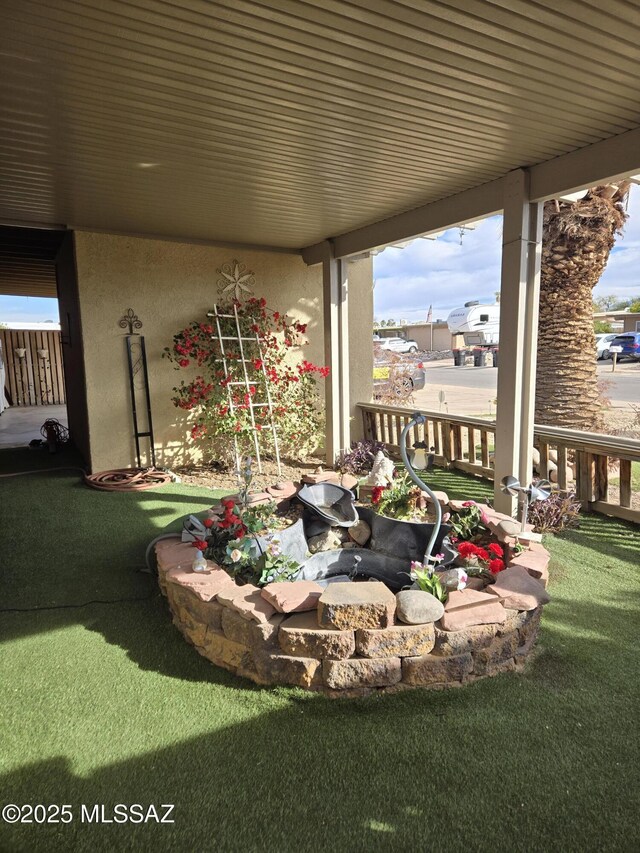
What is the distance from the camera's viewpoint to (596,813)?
1.57 metres

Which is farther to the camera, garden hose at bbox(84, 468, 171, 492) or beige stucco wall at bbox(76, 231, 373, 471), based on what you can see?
beige stucco wall at bbox(76, 231, 373, 471)

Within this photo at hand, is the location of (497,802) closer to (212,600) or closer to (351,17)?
(212,600)

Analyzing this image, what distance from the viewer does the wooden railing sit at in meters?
3.99

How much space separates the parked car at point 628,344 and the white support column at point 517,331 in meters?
15.6

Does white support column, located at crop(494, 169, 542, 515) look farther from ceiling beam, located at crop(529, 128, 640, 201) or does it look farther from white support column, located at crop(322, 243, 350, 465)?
white support column, located at crop(322, 243, 350, 465)

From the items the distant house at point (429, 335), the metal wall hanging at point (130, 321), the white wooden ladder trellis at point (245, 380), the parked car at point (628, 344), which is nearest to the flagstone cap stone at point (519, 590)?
the white wooden ladder trellis at point (245, 380)

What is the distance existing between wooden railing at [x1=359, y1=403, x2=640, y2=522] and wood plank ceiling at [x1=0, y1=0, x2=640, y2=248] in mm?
2163

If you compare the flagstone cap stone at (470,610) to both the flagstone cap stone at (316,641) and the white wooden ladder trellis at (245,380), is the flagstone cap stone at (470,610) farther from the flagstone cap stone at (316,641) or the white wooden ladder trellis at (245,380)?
the white wooden ladder trellis at (245,380)

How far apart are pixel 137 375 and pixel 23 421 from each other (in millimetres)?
5867

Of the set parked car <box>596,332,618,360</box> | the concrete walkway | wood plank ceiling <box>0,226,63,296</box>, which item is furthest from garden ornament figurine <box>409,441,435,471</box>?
parked car <box>596,332,618,360</box>

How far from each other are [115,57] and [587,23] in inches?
77.7

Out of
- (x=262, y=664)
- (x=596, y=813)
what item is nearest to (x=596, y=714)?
(x=596, y=813)

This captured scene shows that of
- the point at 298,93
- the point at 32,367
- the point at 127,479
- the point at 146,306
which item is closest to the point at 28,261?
the point at 146,306

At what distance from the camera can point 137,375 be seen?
18.5 feet
